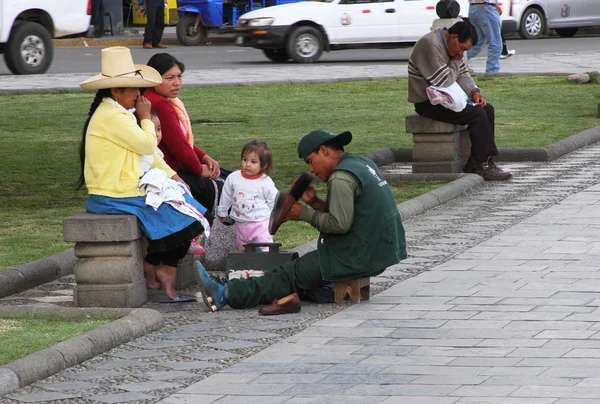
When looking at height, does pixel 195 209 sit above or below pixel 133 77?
below

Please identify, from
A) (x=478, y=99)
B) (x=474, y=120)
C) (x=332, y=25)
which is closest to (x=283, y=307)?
(x=474, y=120)

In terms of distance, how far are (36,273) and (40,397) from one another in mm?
2490

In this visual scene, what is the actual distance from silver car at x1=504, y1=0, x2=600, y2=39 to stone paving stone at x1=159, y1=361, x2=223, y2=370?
82.8 ft

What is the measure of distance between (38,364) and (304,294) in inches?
78.1

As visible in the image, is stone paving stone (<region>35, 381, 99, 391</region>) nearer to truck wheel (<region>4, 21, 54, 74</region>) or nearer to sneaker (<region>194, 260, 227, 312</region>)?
sneaker (<region>194, 260, 227, 312</region>)

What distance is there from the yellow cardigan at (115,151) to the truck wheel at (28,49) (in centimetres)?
1412

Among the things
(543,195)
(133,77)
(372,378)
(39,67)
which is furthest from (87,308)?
(39,67)

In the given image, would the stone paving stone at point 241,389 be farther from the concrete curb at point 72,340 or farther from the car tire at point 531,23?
the car tire at point 531,23

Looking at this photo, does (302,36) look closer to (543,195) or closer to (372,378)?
(543,195)

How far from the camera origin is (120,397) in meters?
5.60

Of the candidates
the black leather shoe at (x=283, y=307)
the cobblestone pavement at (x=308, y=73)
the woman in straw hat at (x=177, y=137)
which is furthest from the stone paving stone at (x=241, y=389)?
the cobblestone pavement at (x=308, y=73)

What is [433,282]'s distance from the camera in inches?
307

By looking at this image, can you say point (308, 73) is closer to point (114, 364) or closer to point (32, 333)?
point (32, 333)

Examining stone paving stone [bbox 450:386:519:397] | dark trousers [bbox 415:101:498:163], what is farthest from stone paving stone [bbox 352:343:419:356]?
dark trousers [bbox 415:101:498:163]
